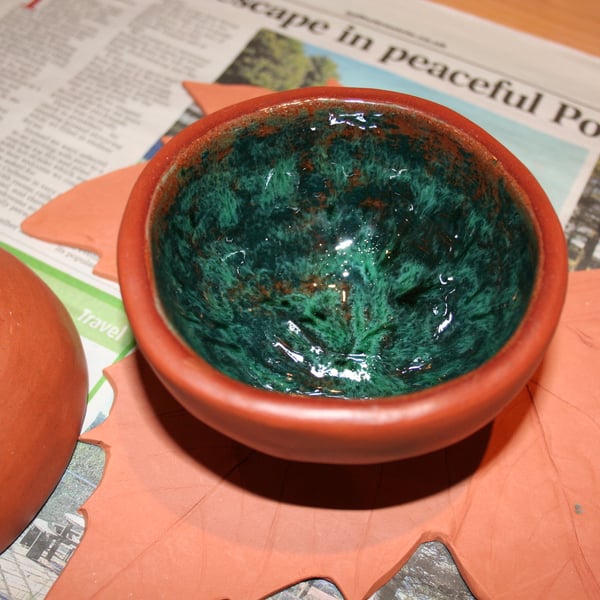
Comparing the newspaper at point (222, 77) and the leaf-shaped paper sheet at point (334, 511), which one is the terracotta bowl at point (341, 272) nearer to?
the leaf-shaped paper sheet at point (334, 511)

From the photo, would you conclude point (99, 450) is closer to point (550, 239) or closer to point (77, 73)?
point (550, 239)

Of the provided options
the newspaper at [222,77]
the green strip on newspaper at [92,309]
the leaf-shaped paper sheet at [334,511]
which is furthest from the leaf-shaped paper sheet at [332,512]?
the newspaper at [222,77]

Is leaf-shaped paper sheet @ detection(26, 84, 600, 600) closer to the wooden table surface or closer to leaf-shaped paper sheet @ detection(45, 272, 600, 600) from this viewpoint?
leaf-shaped paper sheet @ detection(45, 272, 600, 600)

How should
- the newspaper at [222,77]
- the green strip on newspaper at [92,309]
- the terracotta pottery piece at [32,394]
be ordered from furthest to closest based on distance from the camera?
the newspaper at [222,77], the green strip on newspaper at [92,309], the terracotta pottery piece at [32,394]

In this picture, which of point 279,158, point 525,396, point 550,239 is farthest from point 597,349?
point 279,158

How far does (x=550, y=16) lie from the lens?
104cm

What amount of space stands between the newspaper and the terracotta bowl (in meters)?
0.20

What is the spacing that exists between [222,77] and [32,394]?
22.5 inches

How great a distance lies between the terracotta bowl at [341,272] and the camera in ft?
1.45

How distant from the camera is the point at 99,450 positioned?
0.66 metres

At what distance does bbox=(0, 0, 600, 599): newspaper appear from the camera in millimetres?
845

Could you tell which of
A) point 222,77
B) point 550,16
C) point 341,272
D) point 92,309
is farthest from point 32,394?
point 550,16

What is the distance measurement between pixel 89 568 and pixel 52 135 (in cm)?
58

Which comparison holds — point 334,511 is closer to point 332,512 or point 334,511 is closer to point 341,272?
point 332,512
